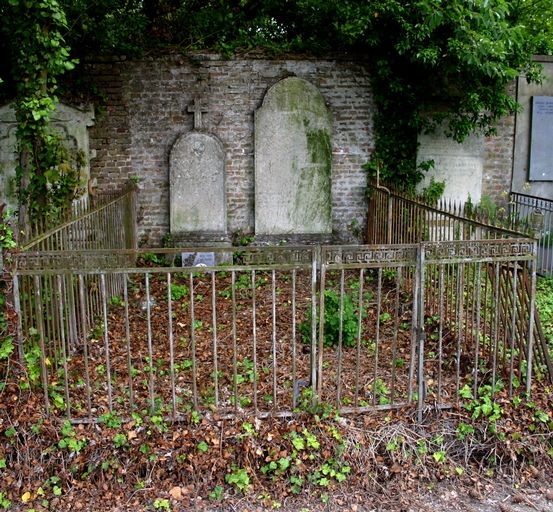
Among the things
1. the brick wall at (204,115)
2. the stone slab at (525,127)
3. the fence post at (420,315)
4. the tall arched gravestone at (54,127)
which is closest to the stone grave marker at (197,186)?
the brick wall at (204,115)

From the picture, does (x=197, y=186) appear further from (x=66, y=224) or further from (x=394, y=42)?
(x=66, y=224)

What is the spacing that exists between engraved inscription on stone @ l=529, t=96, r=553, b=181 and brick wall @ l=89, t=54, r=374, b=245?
111 inches

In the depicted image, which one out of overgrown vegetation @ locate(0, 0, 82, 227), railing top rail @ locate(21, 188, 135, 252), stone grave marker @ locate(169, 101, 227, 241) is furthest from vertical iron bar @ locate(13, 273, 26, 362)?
stone grave marker @ locate(169, 101, 227, 241)

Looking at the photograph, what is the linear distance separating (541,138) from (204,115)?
5545 mm

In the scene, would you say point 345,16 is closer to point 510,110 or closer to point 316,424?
point 510,110

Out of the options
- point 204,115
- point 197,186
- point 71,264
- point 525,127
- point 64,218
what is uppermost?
point 204,115

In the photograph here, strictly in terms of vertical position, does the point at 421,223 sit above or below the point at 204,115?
below

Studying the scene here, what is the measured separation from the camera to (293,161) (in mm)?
9242

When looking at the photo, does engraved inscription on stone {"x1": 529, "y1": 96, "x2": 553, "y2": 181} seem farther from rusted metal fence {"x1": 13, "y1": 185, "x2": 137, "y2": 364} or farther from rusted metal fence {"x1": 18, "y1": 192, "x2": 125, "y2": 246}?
rusted metal fence {"x1": 18, "y1": 192, "x2": 125, "y2": 246}

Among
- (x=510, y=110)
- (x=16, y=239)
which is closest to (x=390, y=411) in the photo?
(x=16, y=239)

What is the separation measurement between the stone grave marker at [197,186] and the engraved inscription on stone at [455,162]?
318 cm

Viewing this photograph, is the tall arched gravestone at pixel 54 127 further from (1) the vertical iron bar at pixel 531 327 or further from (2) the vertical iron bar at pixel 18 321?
(1) the vertical iron bar at pixel 531 327

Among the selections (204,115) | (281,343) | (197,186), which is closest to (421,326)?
(281,343)

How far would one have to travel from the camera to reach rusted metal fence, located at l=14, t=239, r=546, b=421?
13.2 ft
